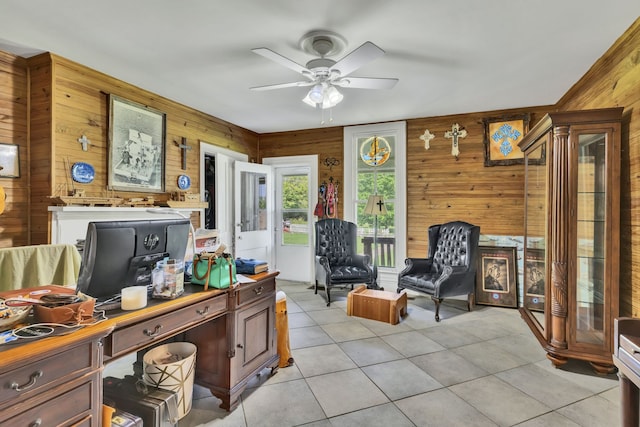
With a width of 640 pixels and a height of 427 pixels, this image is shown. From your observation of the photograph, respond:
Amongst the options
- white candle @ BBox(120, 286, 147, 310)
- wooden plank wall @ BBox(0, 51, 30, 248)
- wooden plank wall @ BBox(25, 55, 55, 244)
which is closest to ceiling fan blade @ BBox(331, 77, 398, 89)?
white candle @ BBox(120, 286, 147, 310)

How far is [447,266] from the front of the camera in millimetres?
3838

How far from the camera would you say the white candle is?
4.83ft

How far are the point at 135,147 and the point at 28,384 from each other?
116 inches

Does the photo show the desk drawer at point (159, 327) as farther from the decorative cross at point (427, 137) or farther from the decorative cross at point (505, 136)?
the decorative cross at point (505, 136)

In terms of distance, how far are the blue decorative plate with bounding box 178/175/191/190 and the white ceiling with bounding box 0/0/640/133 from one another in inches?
39.9

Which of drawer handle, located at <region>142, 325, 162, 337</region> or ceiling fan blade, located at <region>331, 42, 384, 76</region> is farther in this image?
ceiling fan blade, located at <region>331, 42, 384, 76</region>

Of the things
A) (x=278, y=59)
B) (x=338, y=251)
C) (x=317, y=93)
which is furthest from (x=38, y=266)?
(x=338, y=251)

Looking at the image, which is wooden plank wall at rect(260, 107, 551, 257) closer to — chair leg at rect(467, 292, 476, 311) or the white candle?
chair leg at rect(467, 292, 476, 311)

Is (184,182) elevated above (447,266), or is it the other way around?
(184,182)

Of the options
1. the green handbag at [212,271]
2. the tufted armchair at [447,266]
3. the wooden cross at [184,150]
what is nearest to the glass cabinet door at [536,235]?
the tufted armchair at [447,266]

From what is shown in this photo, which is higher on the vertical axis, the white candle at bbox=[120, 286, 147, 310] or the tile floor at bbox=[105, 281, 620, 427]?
the white candle at bbox=[120, 286, 147, 310]

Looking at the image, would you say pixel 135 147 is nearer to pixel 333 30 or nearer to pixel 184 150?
pixel 184 150

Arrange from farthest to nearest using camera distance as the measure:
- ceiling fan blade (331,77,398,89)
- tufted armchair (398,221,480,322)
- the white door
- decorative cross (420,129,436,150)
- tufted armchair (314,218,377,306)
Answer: the white door → decorative cross (420,129,436,150) → tufted armchair (314,218,377,306) → tufted armchair (398,221,480,322) → ceiling fan blade (331,77,398,89)

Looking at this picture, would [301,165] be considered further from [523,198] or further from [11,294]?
[11,294]
